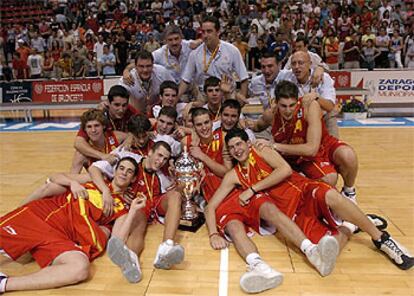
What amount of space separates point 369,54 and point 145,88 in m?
7.41

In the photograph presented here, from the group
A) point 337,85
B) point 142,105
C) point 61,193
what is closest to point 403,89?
point 337,85

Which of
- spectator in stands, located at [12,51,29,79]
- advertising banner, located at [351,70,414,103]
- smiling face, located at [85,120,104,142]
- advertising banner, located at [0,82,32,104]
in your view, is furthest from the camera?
spectator in stands, located at [12,51,29,79]

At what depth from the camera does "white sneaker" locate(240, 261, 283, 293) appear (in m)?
2.58

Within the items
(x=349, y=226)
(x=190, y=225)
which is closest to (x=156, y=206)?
(x=190, y=225)

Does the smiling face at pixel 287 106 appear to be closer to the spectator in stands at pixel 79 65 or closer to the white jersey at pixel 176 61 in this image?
the white jersey at pixel 176 61

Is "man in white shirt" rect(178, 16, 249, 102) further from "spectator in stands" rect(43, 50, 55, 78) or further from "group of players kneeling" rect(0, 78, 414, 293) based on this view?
"spectator in stands" rect(43, 50, 55, 78)

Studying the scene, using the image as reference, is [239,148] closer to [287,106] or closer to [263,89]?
[287,106]

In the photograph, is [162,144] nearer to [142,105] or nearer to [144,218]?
[144,218]

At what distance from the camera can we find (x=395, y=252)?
2.91m

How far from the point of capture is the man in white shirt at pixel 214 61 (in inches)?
183

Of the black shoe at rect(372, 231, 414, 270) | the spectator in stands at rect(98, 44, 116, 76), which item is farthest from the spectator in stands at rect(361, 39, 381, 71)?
the black shoe at rect(372, 231, 414, 270)

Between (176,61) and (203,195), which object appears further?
(176,61)

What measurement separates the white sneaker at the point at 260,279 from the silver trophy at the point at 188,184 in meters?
1.01

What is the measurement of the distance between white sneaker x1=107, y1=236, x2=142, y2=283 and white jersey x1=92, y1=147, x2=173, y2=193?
95 centimetres
